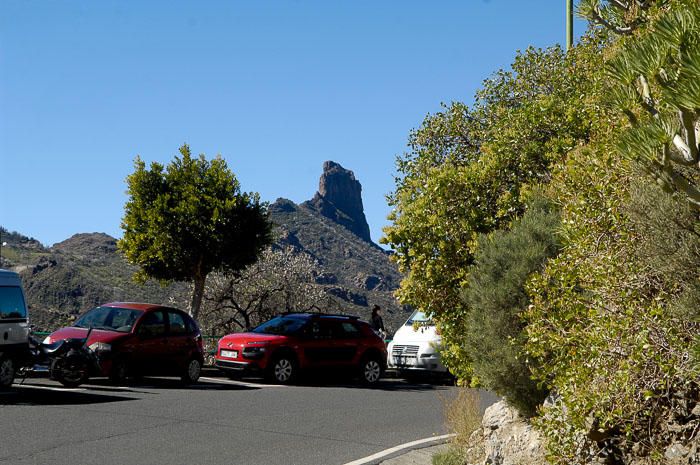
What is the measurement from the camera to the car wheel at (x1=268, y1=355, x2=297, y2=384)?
19.4 metres

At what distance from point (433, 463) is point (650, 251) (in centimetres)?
422

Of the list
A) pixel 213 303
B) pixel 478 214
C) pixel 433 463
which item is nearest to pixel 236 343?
pixel 478 214

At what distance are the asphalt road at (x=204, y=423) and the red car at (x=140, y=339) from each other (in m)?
0.51

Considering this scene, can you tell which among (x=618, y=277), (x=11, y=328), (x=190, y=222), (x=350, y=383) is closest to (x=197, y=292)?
(x=190, y=222)

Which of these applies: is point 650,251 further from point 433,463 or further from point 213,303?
point 213,303

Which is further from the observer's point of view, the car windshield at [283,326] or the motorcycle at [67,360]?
the car windshield at [283,326]

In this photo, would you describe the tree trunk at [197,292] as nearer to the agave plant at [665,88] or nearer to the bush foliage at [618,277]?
the bush foliage at [618,277]

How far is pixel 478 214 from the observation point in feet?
39.7

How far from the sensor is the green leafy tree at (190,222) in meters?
24.4

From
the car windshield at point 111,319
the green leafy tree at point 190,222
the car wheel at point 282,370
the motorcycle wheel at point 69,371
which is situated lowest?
the motorcycle wheel at point 69,371

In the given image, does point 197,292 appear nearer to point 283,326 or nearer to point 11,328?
point 283,326

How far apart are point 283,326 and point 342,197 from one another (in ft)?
336

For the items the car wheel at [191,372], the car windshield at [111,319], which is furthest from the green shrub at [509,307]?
the car wheel at [191,372]

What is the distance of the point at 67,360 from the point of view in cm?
1598
